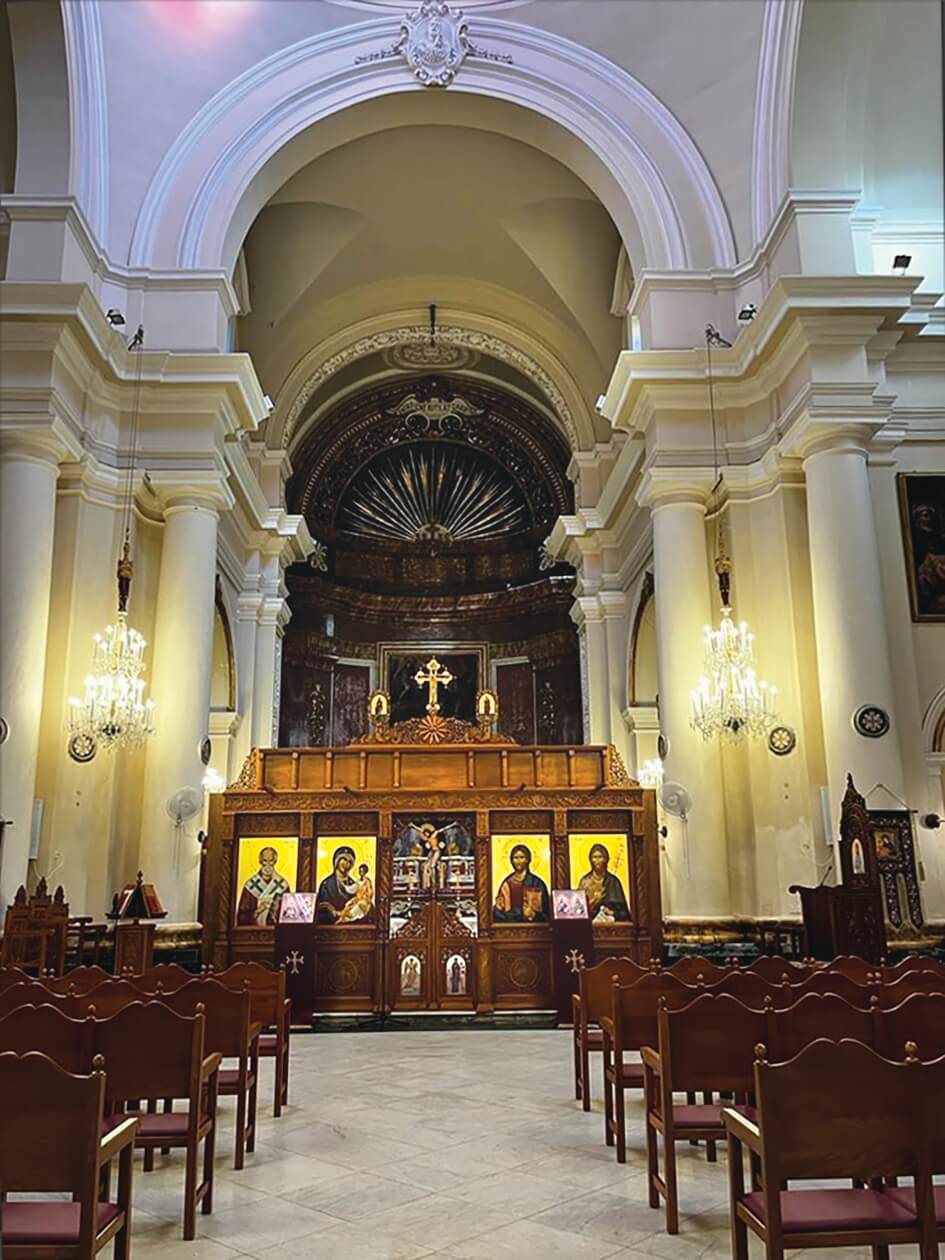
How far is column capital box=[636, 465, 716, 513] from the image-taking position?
445 inches

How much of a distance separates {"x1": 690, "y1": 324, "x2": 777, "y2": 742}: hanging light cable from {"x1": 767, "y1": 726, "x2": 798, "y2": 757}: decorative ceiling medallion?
0.10 m

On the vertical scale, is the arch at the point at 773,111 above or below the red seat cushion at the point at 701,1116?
above

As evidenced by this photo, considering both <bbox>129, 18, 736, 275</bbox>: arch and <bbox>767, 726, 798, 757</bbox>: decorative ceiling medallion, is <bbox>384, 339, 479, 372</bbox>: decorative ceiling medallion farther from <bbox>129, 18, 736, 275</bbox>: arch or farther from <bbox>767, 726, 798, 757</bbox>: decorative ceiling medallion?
<bbox>767, 726, 798, 757</bbox>: decorative ceiling medallion

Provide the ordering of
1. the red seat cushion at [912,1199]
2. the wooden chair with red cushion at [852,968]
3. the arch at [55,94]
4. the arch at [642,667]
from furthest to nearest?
the arch at [642,667], the arch at [55,94], the wooden chair with red cushion at [852,968], the red seat cushion at [912,1199]

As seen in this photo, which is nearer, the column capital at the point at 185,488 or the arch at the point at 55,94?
the arch at the point at 55,94

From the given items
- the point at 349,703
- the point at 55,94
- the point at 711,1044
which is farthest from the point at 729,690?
the point at 349,703

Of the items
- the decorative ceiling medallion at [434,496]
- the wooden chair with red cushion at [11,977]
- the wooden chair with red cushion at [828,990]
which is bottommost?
the wooden chair with red cushion at [828,990]

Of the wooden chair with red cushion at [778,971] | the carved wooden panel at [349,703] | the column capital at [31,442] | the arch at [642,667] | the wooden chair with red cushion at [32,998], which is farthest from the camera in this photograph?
the carved wooden panel at [349,703]

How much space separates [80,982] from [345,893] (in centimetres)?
514

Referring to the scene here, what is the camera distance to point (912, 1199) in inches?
121

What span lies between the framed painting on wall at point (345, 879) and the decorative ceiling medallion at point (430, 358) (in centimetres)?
1116

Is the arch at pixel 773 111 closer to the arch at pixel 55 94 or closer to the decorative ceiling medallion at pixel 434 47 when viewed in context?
the decorative ceiling medallion at pixel 434 47

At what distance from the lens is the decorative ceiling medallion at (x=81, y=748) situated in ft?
33.3

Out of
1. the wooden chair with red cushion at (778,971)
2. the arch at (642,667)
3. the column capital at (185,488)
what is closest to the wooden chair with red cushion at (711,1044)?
the wooden chair with red cushion at (778,971)
